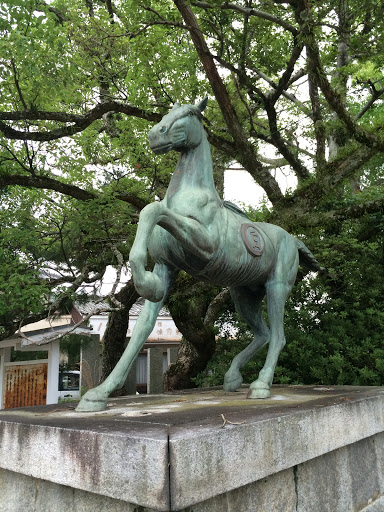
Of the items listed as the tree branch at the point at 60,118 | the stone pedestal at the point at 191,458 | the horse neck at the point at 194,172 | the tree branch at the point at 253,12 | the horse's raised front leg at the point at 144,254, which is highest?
the tree branch at the point at 253,12

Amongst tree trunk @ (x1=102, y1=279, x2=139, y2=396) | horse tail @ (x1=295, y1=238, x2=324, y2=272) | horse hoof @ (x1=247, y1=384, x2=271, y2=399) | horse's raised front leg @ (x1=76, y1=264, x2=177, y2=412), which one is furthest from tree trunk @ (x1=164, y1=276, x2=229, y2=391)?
horse hoof @ (x1=247, y1=384, x2=271, y2=399)

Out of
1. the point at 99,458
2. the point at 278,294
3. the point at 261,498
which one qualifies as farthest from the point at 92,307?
the point at 99,458

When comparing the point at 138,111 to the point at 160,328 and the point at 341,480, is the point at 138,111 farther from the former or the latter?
the point at 160,328

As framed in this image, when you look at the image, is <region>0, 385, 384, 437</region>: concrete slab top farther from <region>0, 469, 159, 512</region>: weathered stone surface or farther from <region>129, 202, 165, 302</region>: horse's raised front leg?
<region>129, 202, 165, 302</region>: horse's raised front leg

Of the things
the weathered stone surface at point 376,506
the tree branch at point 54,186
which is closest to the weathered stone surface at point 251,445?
the weathered stone surface at point 376,506

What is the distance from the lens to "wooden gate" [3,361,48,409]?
7.58m

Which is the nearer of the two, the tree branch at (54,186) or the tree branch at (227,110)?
the tree branch at (227,110)

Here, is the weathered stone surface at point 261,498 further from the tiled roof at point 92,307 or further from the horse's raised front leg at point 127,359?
the tiled roof at point 92,307

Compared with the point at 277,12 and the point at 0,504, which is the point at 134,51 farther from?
the point at 0,504

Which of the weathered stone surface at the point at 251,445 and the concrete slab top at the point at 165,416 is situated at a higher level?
the concrete slab top at the point at 165,416

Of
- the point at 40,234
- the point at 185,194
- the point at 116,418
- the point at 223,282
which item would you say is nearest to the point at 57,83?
the point at 40,234

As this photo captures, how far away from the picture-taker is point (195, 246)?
2.84 metres

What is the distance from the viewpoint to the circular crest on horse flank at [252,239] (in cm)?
326

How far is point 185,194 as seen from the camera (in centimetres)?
308
